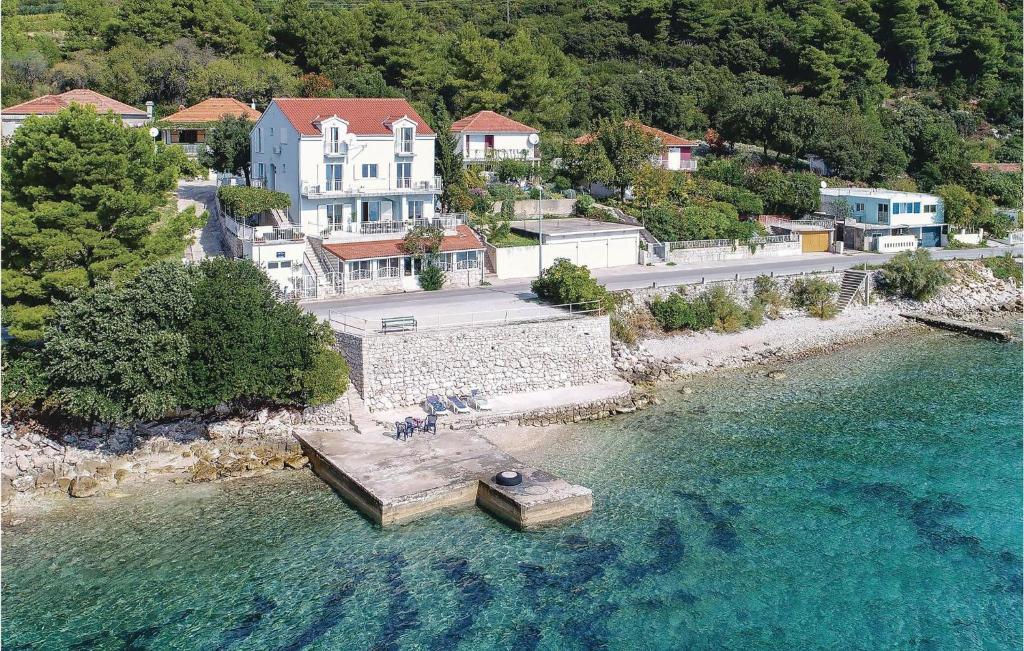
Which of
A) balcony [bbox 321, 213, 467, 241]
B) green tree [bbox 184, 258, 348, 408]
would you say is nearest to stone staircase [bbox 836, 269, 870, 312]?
balcony [bbox 321, 213, 467, 241]

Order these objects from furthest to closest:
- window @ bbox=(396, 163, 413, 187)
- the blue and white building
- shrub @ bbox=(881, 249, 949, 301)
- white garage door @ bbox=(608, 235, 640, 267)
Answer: the blue and white building < shrub @ bbox=(881, 249, 949, 301) < white garage door @ bbox=(608, 235, 640, 267) < window @ bbox=(396, 163, 413, 187)

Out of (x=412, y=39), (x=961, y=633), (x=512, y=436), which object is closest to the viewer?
(x=961, y=633)

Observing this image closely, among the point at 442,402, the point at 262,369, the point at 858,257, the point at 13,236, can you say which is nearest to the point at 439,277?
the point at 442,402

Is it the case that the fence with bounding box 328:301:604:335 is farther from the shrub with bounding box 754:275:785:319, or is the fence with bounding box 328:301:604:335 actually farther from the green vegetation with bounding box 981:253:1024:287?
the green vegetation with bounding box 981:253:1024:287

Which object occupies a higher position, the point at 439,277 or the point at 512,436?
the point at 439,277

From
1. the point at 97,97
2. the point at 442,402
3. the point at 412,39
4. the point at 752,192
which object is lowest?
the point at 442,402

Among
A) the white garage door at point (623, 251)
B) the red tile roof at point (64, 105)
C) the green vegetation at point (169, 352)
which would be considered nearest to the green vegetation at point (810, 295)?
the white garage door at point (623, 251)

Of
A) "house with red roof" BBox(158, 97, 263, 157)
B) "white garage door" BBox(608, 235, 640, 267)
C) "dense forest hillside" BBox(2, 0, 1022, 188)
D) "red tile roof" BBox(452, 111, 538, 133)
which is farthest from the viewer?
"dense forest hillside" BBox(2, 0, 1022, 188)

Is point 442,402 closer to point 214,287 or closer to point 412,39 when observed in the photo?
point 214,287
